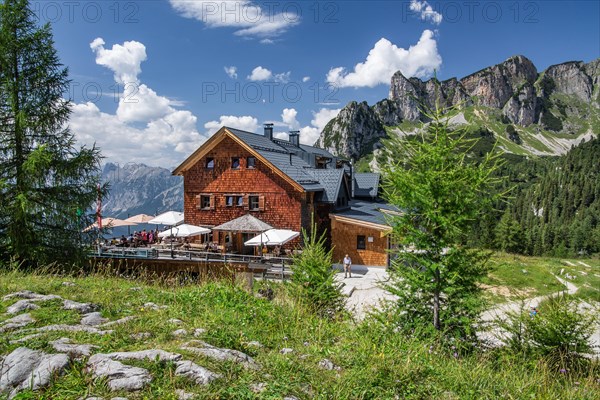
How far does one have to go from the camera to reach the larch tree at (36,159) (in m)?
13.4

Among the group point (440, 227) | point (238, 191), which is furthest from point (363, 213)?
point (440, 227)

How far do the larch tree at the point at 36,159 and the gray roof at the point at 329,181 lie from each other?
1471 centimetres

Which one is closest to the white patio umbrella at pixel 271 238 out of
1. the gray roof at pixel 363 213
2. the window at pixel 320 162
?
the gray roof at pixel 363 213

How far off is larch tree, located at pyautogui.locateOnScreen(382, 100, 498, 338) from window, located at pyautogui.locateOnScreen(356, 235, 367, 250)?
1547 cm

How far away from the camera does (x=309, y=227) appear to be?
24.7m

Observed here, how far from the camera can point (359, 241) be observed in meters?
23.4

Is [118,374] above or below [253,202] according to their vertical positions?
below

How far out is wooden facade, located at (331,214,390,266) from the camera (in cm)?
2272

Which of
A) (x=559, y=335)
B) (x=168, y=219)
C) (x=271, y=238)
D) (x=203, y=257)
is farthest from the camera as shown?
(x=168, y=219)

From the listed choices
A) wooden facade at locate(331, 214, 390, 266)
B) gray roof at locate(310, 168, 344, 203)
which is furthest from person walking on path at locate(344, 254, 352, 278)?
gray roof at locate(310, 168, 344, 203)

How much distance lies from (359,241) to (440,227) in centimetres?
1604

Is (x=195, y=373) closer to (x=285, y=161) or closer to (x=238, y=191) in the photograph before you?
(x=238, y=191)

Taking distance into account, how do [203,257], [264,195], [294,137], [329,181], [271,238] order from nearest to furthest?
[271,238] < [203,257] < [264,195] < [329,181] < [294,137]

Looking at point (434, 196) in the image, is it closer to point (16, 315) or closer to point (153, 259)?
point (16, 315)
